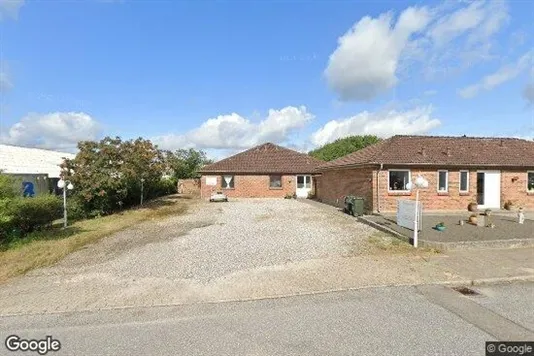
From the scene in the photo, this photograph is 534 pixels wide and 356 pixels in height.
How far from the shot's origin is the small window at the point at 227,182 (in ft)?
95.7

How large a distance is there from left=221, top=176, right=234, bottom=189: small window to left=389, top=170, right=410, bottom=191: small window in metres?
15.6

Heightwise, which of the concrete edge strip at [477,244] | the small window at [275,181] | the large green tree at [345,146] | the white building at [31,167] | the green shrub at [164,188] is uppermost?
the large green tree at [345,146]

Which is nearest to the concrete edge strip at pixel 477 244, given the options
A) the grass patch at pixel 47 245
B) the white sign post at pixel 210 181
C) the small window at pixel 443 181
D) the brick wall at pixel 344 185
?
the brick wall at pixel 344 185

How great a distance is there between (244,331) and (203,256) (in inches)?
173

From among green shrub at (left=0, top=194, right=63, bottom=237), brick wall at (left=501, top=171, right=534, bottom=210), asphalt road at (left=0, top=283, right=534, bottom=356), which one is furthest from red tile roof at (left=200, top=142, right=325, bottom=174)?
asphalt road at (left=0, top=283, right=534, bottom=356)

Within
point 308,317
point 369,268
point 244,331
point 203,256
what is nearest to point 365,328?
point 308,317

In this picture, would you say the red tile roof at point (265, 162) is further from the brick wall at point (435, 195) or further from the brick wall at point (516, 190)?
the brick wall at point (516, 190)

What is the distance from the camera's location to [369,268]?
25.1 ft

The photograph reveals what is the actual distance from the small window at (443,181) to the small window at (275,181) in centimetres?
1442

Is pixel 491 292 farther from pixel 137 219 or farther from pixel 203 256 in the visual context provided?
pixel 137 219

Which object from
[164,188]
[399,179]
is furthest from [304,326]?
[164,188]

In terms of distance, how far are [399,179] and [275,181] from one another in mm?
13754

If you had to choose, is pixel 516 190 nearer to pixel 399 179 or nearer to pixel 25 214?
pixel 399 179

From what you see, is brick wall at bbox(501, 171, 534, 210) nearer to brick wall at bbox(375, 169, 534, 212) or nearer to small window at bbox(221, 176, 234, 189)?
brick wall at bbox(375, 169, 534, 212)
